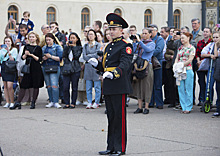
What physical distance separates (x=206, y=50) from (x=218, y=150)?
4.81 meters

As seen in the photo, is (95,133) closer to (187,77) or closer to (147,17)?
(187,77)

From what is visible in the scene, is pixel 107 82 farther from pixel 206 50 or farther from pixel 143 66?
pixel 206 50

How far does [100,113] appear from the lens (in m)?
11.7

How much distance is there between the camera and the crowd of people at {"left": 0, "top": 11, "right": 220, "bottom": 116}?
1171 cm

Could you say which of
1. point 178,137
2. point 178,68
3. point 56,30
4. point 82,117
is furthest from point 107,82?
point 56,30

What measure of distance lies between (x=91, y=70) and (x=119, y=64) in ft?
18.6

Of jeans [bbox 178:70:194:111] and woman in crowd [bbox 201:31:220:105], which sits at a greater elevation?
woman in crowd [bbox 201:31:220:105]

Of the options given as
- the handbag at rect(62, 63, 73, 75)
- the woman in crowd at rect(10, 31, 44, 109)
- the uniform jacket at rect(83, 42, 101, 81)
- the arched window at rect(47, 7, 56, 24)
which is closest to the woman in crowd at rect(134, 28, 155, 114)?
the uniform jacket at rect(83, 42, 101, 81)

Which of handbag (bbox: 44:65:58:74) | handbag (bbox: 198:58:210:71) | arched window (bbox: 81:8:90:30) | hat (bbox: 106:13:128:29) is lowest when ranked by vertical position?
handbag (bbox: 44:65:58:74)

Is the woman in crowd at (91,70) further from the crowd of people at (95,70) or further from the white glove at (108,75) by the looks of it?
the white glove at (108,75)

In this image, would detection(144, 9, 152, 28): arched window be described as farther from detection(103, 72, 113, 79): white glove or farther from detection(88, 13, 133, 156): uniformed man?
detection(103, 72, 113, 79): white glove

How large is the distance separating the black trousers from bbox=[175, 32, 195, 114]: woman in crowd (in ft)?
15.0

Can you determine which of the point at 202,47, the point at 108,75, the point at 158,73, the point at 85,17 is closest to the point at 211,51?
the point at 202,47

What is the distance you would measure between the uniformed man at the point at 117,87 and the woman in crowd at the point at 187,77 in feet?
14.8
